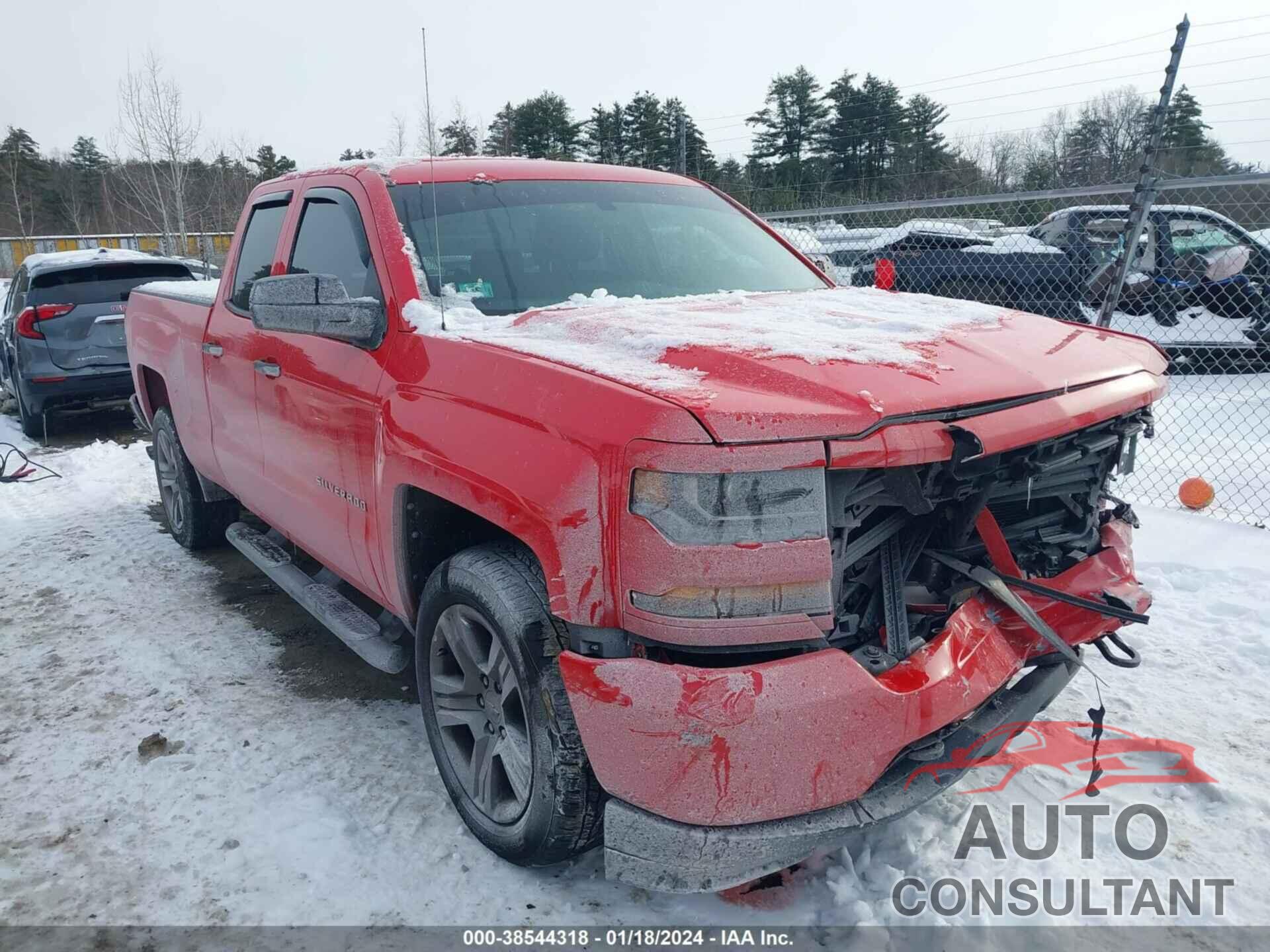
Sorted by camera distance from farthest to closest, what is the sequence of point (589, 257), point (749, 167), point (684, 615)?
1. point (749, 167)
2. point (589, 257)
3. point (684, 615)

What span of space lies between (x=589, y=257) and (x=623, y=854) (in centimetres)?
205

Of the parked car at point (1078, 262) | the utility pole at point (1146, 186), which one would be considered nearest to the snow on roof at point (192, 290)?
the utility pole at point (1146, 186)

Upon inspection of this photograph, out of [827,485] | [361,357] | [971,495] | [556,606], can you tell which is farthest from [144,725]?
[971,495]

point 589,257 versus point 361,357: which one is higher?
point 589,257

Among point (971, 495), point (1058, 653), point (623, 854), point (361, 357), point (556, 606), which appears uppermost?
point (361, 357)

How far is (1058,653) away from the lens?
2.47 metres

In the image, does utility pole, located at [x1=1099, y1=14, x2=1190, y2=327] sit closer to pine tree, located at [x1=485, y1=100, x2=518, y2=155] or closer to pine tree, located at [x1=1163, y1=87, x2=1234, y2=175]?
pine tree, located at [x1=1163, y1=87, x2=1234, y2=175]

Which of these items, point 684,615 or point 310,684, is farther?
point 310,684

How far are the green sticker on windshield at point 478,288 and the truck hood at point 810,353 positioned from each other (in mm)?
116

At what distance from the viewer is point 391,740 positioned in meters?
3.26

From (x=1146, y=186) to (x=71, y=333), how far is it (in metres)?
8.83

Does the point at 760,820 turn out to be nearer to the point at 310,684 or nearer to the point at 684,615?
the point at 684,615

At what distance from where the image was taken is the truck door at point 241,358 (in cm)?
379

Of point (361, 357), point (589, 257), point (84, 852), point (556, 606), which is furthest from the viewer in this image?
point (589, 257)
